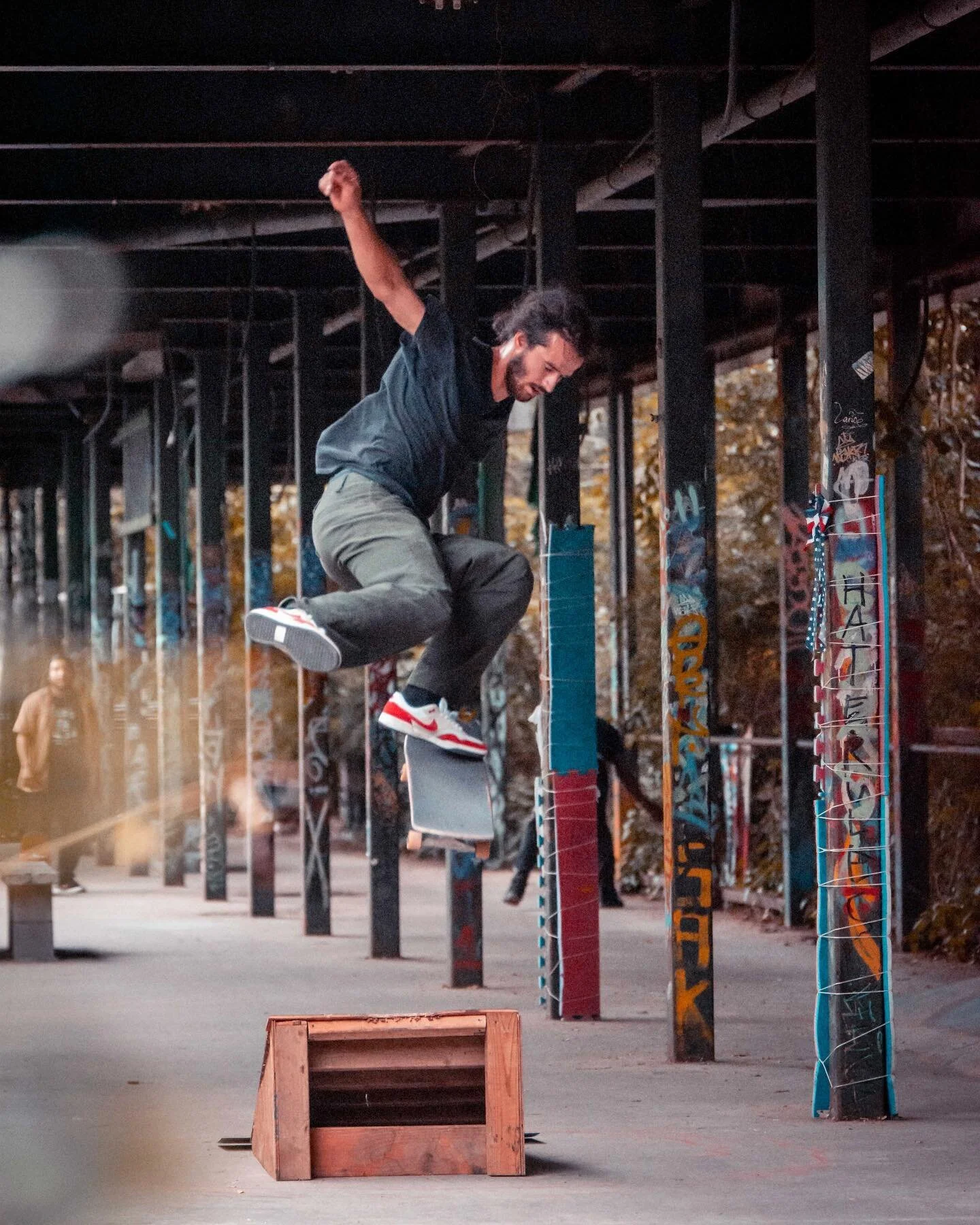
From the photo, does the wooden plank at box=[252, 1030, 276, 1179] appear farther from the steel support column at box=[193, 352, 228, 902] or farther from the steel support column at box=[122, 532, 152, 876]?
the steel support column at box=[122, 532, 152, 876]

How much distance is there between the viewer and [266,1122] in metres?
8.45

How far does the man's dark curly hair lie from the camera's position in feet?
21.4

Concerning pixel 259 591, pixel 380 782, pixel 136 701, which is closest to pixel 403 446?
pixel 380 782

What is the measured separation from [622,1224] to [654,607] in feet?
45.5

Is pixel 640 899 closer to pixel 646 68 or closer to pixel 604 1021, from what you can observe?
pixel 604 1021

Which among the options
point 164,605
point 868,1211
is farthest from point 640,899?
point 868,1211

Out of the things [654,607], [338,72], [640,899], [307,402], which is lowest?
[640,899]

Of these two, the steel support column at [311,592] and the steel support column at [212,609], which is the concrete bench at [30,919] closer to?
the steel support column at [311,592]

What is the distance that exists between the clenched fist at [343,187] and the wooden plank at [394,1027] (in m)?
3.54

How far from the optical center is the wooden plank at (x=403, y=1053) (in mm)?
8438

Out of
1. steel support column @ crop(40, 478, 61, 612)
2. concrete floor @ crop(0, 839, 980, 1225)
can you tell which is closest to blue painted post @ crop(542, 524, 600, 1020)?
concrete floor @ crop(0, 839, 980, 1225)

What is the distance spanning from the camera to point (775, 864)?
1836 cm

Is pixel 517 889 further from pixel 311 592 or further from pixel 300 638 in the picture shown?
pixel 300 638

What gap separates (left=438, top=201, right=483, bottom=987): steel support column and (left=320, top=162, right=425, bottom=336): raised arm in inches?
287
